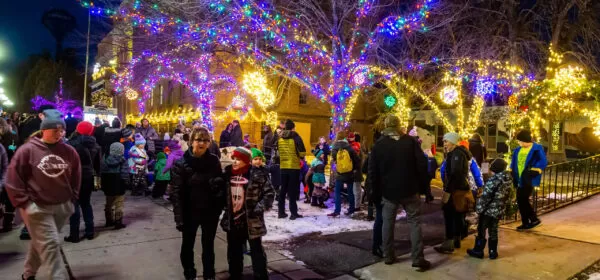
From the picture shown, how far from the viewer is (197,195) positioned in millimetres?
4320

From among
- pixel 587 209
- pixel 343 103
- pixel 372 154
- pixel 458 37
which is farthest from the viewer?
pixel 458 37

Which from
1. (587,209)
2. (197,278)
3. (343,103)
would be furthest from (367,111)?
(197,278)

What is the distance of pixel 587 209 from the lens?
8.49 meters

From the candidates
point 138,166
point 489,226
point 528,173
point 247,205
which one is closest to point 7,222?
point 138,166

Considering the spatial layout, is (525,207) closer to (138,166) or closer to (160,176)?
(160,176)

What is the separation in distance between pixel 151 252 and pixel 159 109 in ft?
94.2

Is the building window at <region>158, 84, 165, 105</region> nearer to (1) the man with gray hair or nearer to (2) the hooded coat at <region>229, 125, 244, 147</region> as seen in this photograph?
(2) the hooded coat at <region>229, 125, 244, 147</region>

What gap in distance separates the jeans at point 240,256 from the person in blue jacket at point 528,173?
4738 mm

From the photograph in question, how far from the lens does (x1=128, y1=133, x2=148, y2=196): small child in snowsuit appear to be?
9.29 meters

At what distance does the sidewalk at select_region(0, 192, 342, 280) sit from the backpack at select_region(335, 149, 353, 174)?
9.23 feet

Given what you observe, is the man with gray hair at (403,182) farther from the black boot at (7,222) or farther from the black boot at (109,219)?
the black boot at (7,222)

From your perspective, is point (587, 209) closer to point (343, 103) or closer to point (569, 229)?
point (569, 229)

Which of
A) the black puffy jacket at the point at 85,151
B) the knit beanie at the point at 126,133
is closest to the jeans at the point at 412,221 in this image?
the black puffy jacket at the point at 85,151

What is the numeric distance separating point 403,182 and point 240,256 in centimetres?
211
